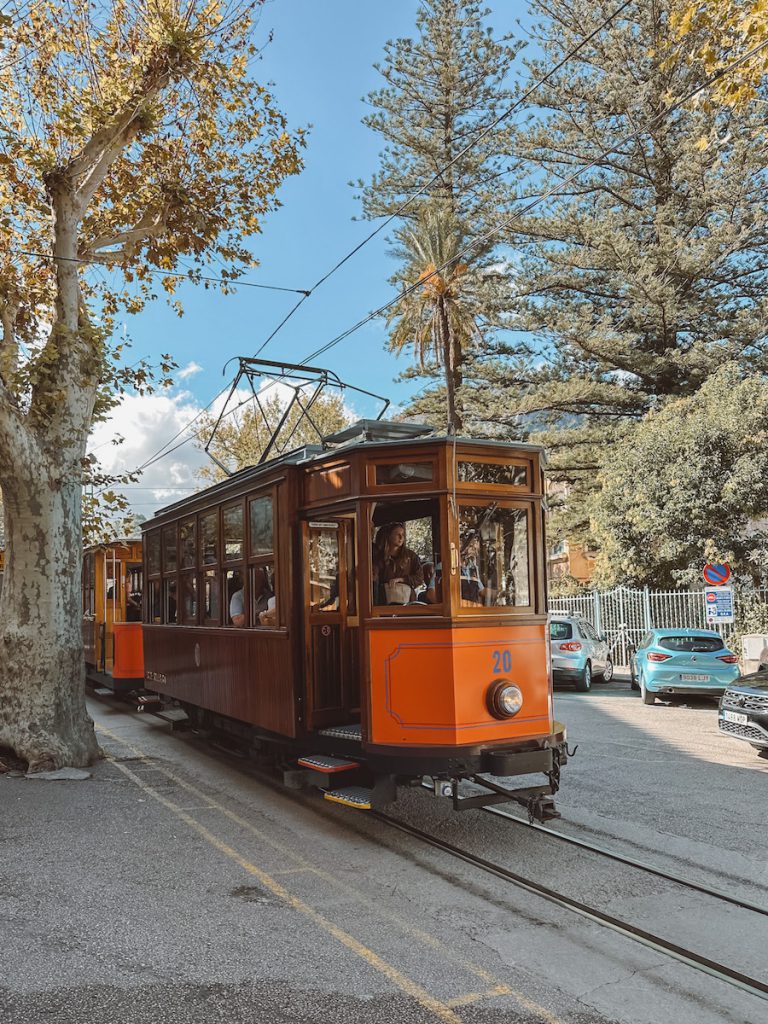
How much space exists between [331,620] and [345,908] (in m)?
2.88

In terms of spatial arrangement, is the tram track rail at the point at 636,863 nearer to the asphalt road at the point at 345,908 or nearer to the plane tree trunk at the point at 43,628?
the asphalt road at the point at 345,908

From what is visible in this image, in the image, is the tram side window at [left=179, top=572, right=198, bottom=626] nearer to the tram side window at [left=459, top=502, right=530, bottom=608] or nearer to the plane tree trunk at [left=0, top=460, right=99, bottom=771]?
the plane tree trunk at [left=0, top=460, right=99, bottom=771]

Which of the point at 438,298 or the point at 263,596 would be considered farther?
the point at 438,298

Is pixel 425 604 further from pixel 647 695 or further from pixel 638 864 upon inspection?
pixel 647 695

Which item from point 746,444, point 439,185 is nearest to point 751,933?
point 746,444

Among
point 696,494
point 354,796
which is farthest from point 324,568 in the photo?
point 696,494

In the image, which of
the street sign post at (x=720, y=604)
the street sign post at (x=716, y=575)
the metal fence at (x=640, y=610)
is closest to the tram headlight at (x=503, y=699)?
the street sign post at (x=720, y=604)

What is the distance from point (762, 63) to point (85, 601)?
546 inches

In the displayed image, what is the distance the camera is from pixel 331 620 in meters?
7.60

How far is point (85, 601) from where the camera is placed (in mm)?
16516

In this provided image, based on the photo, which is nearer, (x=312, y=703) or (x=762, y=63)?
(x=312, y=703)

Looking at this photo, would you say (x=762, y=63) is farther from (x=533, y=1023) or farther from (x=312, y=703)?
(x=533, y=1023)

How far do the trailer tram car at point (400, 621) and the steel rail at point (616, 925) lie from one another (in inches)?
16.6

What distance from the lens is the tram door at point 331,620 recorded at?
7.43m
